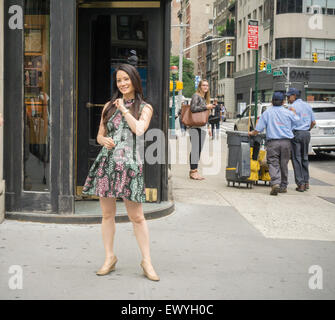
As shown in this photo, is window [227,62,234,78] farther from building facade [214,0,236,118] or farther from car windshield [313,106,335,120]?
car windshield [313,106,335,120]

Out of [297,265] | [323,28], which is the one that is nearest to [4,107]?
[297,265]

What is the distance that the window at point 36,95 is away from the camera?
6.75 m

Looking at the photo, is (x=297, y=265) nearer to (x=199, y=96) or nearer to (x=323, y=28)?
(x=199, y=96)

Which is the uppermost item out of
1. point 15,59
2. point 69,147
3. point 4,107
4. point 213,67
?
point 213,67

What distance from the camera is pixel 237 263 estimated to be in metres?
5.37

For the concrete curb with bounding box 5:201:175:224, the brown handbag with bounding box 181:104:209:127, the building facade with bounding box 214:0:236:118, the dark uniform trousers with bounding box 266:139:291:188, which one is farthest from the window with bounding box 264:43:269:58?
A: the concrete curb with bounding box 5:201:175:224

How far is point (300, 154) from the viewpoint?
35.2 ft

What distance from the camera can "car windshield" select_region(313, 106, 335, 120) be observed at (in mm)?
17531

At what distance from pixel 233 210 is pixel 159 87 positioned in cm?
205

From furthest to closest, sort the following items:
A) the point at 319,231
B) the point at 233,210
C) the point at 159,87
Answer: the point at 233,210 < the point at 159,87 < the point at 319,231

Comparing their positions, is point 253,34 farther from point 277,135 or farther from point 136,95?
point 136,95

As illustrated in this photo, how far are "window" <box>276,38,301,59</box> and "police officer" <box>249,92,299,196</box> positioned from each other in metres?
47.4

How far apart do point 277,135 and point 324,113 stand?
8420 millimetres
